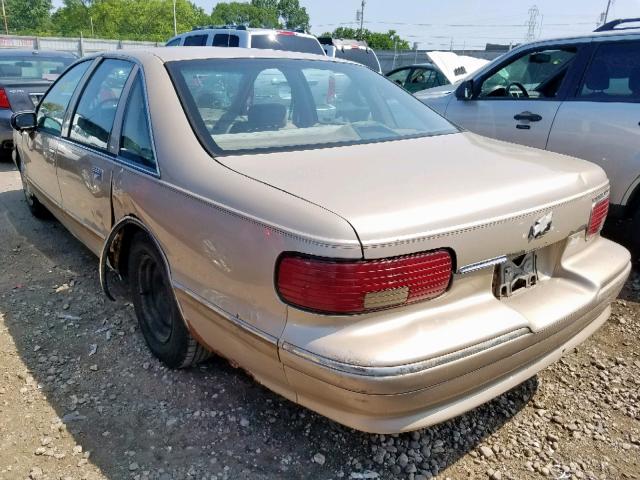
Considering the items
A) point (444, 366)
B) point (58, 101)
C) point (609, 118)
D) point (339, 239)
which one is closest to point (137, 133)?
point (339, 239)

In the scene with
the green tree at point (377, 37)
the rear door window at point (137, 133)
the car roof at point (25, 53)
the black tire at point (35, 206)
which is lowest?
the black tire at point (35, 206)

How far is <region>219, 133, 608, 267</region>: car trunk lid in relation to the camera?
68.6 inches

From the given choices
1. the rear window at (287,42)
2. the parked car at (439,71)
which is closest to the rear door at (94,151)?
the parked car at (439,71)

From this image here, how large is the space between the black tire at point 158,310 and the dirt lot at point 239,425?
0.37ft

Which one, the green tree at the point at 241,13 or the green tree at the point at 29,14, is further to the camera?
the green tree at the point at 241,13

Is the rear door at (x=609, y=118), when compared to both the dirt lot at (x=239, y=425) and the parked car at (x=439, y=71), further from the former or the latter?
the parked car at (x=439, y=71)

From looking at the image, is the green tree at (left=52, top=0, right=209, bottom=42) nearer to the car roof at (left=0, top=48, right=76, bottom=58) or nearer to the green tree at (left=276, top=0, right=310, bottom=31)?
the green tree at (left=276, top=0, right=310, bottom=31)

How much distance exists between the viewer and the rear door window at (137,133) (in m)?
2.50

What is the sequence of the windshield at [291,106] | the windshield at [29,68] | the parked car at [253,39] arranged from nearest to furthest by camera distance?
the windshield at [291,106]
the windshield at [29,68]
the parked car at [253,39]

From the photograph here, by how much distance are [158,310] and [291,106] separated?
1.29 meters

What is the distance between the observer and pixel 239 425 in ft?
7.79

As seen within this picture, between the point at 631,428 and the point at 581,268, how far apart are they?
0.77 metres

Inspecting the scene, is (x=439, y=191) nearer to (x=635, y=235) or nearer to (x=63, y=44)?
(x=635, y=235)

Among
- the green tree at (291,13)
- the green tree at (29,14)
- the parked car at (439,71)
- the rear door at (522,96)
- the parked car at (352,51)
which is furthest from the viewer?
the green tree at (291,13)
